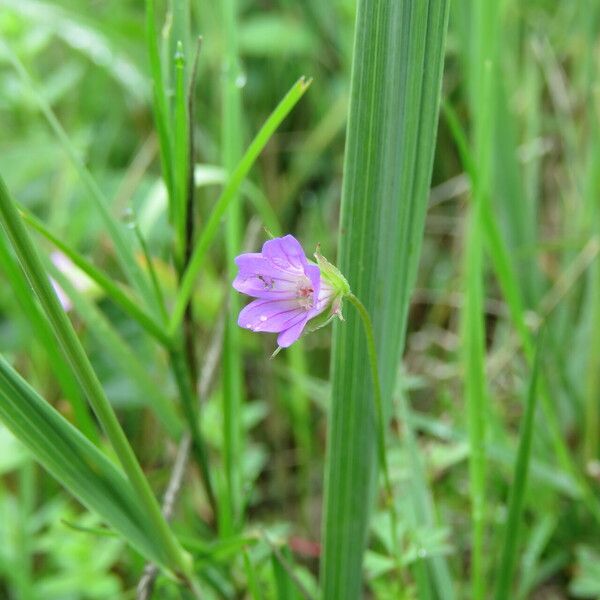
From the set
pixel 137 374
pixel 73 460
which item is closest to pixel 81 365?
pixel 73 460

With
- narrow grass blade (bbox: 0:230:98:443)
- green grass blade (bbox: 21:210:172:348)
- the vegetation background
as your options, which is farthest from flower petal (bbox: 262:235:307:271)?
narrow grass blade (bbox: 0:230:98:443)

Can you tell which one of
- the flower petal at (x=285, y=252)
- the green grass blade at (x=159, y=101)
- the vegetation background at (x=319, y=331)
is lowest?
the vegetation background at (x=319, y=331)

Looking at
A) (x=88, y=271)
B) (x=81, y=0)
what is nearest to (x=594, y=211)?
(x=88, y=271)

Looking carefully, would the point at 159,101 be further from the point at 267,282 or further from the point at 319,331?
the point at 319,331

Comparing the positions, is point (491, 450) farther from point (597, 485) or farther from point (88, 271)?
point (88, 271)

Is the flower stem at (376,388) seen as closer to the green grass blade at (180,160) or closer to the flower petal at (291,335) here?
the flower petal at (291,335)

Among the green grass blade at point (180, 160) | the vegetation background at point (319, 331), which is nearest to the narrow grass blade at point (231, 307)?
the vegetation background at point (319, 331)
